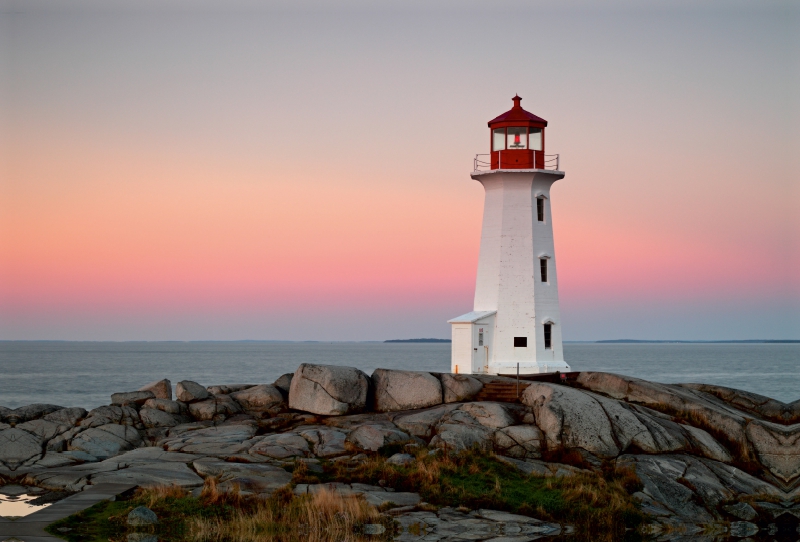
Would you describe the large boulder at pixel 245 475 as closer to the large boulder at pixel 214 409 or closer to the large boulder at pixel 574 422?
the large boulder at pixel 214 409

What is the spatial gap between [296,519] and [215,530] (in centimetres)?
162

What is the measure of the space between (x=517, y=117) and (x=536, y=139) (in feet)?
3.56

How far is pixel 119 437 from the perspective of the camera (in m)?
24.5

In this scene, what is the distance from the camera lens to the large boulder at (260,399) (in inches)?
1059

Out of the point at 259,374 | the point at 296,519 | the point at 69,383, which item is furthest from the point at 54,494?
the point at 259,374

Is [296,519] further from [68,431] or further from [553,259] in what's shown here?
[553,259]

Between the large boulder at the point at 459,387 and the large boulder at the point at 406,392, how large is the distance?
211 mm

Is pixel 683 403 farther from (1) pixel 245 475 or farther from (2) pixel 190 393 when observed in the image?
(2) pixel 190 393

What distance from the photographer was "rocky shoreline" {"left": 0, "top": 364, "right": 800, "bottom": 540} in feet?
65.8

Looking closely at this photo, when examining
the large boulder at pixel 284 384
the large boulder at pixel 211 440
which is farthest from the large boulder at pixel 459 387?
the large boulder at pixel 211 440

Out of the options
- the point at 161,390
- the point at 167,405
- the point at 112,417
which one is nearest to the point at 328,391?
the point at 167,405

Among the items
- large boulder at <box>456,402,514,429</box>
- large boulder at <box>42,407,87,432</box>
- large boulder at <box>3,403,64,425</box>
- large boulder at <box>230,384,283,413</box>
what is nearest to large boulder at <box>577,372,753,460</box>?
large boulder at <box>456,402,514,429</box>

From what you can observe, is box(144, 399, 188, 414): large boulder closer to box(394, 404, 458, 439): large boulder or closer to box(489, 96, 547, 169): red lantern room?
box(394, 404, 458, 439): large boulder

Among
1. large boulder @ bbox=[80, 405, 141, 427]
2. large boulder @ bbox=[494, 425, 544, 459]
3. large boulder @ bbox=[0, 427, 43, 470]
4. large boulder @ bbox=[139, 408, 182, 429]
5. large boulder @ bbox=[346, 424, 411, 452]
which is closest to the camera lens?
large boulder @ bbox=[346, 424, 411, 452]
